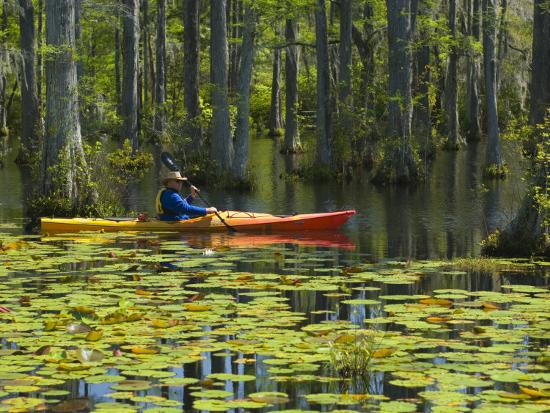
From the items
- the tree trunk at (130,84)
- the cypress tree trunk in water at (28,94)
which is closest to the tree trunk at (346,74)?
the tree trunk at (130,84)

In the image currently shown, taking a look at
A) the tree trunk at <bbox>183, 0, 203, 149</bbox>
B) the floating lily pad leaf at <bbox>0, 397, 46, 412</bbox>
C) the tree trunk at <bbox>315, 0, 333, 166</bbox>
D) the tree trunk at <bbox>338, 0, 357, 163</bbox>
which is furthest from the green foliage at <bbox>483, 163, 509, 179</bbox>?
the floating lily pad leaf at <bbox>0, 397, 46, 412</bbox>

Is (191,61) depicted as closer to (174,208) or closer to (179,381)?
(174,208)

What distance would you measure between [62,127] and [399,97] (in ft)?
36.6

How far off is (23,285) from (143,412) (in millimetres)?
5208

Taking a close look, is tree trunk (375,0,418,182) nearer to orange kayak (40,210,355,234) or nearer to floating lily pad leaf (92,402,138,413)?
orange kayak (40,210,355,234)

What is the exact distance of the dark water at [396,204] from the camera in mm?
15894

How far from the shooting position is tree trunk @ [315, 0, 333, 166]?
2848 cm

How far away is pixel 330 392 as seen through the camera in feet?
21.6

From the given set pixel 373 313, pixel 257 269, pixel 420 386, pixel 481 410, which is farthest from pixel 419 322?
pixel 257 269

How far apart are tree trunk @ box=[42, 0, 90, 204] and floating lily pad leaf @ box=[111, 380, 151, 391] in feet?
38.1

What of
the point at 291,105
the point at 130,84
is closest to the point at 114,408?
the point at 130,84

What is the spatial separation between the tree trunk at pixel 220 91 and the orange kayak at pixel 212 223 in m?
8.91

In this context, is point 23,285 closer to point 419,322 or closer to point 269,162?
point 419,322

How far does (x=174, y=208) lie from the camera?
660 inches
